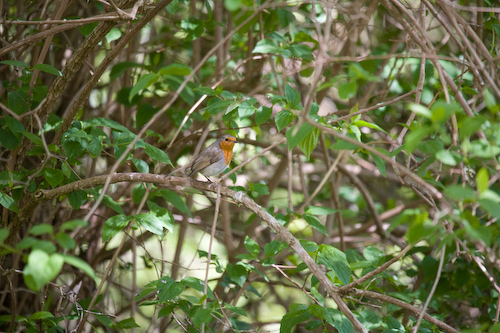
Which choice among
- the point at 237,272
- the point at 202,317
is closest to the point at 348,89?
the point at 202,317

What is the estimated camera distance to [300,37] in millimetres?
3582

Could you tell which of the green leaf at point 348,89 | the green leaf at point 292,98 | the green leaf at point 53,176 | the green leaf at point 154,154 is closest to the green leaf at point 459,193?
the green leaf at point 348,89

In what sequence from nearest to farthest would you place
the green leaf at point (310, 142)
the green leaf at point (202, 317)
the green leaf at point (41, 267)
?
the green leaf at point (41, 267) < the green leaf at point (202, 317) < the green leaf at point (310, 142)

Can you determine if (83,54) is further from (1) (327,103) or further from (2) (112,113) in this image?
(1) (327,103)

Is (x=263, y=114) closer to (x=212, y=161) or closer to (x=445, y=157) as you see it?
(x=445, y=157)

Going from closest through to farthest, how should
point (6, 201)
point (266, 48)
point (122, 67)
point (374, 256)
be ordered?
point (6, 201)
point (266, 48)
point (374, 256)
point (122, 67)

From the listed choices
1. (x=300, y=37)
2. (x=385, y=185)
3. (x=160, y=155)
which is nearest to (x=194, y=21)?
(x=300, y=37)

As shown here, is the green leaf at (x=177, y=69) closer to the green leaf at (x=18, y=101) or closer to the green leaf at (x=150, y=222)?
the green leaf at (x=150, y=222)

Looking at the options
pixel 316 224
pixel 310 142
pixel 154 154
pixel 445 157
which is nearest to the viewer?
pixel 445 157

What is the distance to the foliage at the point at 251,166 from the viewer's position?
1.99 metres

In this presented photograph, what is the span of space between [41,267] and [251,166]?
189 inches

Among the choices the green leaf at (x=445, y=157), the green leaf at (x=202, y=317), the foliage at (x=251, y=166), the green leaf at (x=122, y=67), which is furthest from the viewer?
the green leaf at (x=122, y=67)

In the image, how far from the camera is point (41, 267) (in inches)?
54.9

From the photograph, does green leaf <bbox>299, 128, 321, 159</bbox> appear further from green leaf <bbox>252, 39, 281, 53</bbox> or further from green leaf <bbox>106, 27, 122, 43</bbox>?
green leaf <bbox>106, 27, 122, 43</bbox>
